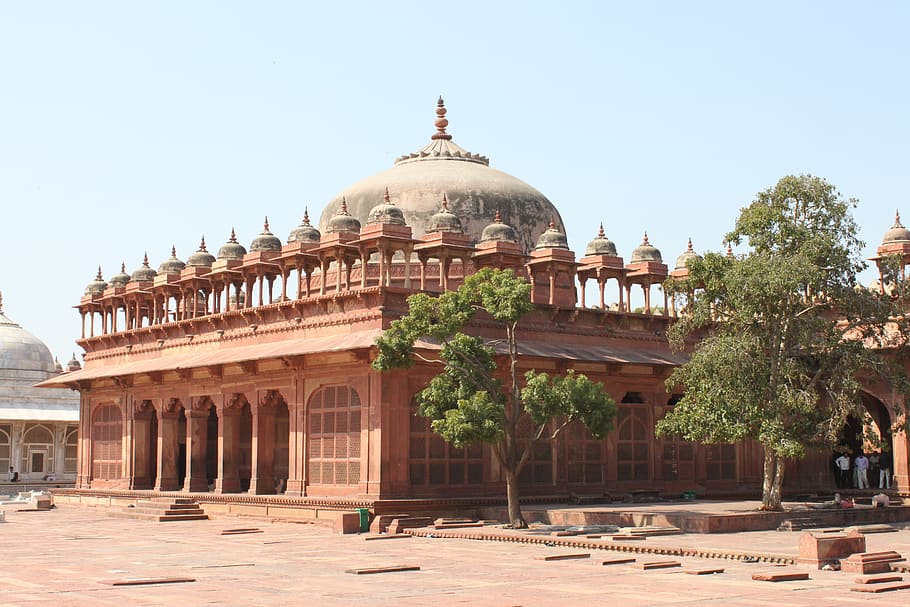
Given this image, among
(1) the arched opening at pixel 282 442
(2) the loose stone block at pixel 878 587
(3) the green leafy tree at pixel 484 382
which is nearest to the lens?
(2) the loose stone block at pixel 878 587

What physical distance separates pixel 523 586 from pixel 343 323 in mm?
12766

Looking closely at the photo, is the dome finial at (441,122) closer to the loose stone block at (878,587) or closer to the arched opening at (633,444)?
the arched opening at (633,444)

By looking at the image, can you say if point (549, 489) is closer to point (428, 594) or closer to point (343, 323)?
point (343, 323)

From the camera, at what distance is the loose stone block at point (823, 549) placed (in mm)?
16172

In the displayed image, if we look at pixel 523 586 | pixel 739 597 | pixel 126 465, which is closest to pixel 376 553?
pixel 523 586

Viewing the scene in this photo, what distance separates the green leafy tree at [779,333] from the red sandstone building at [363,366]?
4274mm

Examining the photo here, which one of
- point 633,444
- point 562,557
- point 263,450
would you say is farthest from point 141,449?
point 562,557

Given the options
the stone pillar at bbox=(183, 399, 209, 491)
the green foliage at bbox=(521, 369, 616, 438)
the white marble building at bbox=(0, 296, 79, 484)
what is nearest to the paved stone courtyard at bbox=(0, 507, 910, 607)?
the green foliage at bbox=(521, 369, 616, 438)

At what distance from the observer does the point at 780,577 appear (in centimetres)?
1485

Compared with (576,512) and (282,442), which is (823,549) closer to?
(576,512)

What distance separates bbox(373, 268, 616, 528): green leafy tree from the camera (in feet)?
73.5

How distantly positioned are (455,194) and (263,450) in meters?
9.43

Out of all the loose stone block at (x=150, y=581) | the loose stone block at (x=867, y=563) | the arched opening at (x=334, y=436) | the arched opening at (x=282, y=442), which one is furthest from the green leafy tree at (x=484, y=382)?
the arched opening at (x=282, y=442)

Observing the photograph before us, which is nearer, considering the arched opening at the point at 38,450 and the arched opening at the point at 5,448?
the arched opening at the point at 5,448
